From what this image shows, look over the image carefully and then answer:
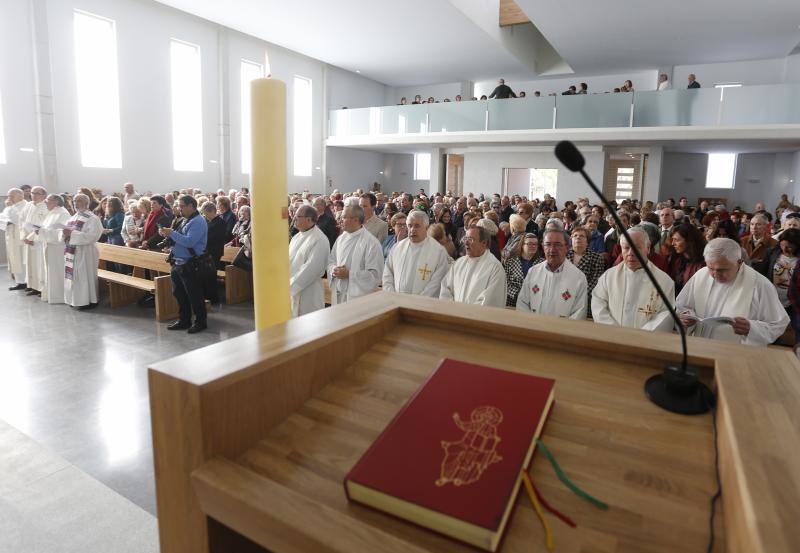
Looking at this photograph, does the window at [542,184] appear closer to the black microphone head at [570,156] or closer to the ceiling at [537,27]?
the ceiling at [537,27]

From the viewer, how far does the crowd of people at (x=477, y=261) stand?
Result: 337 cm

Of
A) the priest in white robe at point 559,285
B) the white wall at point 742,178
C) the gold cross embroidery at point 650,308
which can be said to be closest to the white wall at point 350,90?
the white wall at point 742,178

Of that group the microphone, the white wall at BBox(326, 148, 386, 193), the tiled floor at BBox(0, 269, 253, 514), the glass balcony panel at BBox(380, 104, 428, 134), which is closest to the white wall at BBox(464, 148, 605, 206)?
the glass balcony panel at BBox(380, 104, 428, 134)

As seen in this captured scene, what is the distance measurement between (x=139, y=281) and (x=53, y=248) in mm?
1453

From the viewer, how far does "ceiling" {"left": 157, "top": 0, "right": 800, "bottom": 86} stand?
40.6ft

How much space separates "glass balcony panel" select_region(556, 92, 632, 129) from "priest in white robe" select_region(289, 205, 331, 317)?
35.9 ft

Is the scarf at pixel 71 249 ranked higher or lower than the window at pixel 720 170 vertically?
lower

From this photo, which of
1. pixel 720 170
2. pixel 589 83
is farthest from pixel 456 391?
pixel 720 170

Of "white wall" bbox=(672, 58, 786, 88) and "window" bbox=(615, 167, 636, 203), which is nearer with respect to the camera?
"white wall" bbox=(672, 58, 786, 88)

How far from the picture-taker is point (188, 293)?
6203 mm

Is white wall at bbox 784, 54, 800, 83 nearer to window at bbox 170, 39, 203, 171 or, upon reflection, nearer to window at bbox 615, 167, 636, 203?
window at bbox 615, 167, 636, 203

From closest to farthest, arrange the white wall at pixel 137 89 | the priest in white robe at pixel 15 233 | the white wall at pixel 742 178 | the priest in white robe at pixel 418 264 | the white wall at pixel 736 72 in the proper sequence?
the priest in white robe at pixel 418 264, the priest in white robe at pixel 15 233, the white wall at pixel 137 89, the white wall at pixel 736 72, the white wall at pixel 742 178

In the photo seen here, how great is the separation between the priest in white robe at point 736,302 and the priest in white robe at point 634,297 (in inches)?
6.0

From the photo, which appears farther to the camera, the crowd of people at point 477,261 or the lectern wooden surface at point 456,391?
the crowd of people at point 477,261
